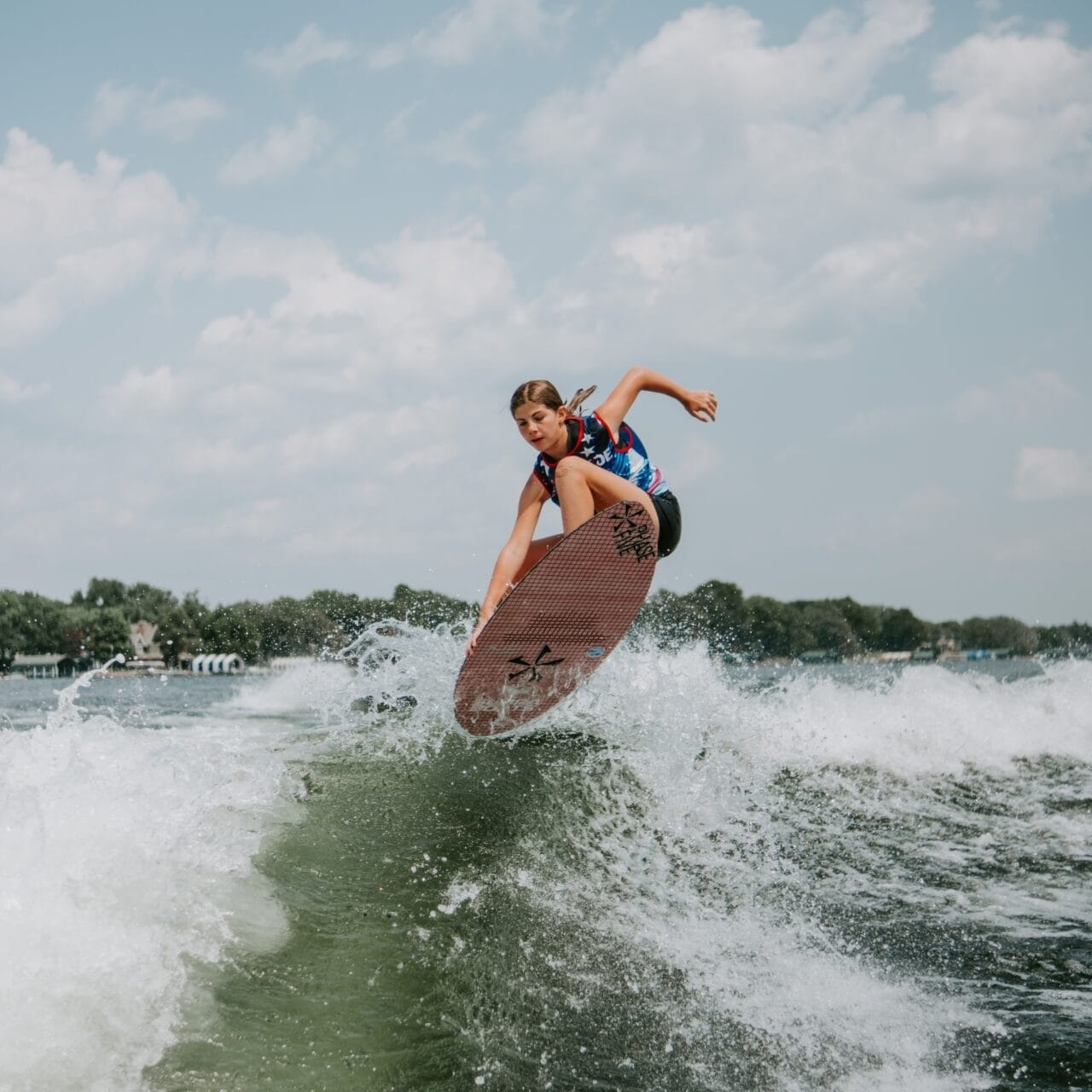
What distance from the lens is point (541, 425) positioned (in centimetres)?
617

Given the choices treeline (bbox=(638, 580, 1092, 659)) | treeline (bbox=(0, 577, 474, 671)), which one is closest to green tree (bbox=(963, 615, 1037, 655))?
treeline (bbox=(638, 580, 1092, 659))

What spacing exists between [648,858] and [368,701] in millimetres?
3041

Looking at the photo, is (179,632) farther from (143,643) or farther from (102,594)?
(102,594)

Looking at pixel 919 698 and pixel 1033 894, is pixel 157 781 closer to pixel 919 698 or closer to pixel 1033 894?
pixel 1033 894

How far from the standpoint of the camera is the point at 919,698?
1172cm

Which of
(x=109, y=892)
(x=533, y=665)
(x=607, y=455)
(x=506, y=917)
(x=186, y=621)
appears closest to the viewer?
(x=109, y=892)

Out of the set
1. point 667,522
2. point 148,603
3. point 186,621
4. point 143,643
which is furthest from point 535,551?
point 148,603

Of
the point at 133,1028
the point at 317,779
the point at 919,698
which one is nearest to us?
the point at 133,1028

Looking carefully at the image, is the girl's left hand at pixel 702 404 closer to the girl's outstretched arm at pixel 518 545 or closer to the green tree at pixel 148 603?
the girl's outstretched arm at pixel 518 545

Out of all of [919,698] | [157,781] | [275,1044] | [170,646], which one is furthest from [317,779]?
[170,646]

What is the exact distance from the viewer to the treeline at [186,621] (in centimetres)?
3816

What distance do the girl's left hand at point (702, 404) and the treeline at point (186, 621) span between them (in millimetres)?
23216

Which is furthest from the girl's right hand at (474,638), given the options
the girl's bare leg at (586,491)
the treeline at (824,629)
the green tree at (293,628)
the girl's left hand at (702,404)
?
the treeline at (824,629)

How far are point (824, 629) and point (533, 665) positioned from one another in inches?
4287
